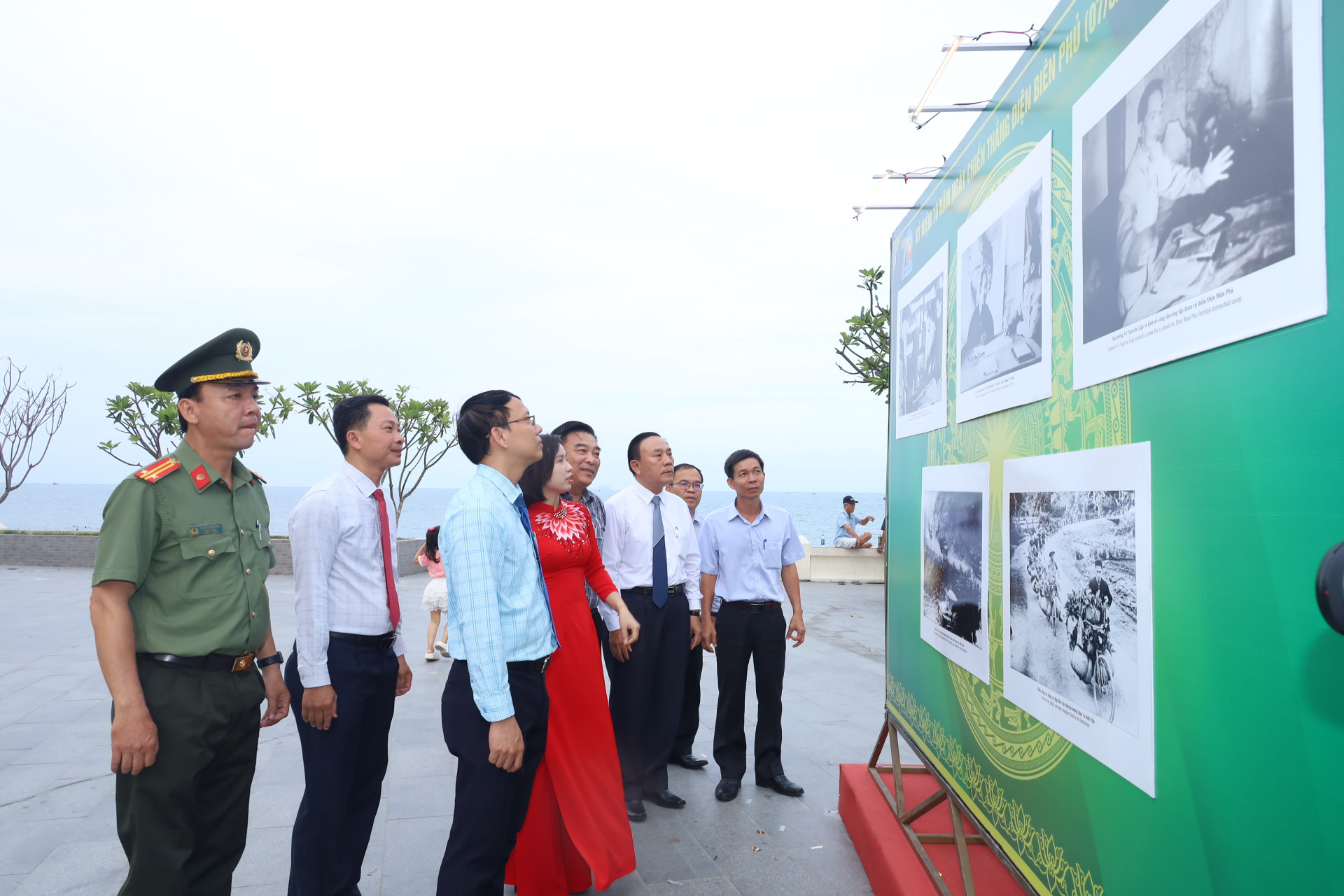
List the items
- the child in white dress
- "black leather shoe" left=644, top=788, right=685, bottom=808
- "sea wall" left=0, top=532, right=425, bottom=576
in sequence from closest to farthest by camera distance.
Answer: "black leather shoe" left=644, top=788, right=685, bottom=808, the child in white dress, "sea wall" left=0, top=532, right=425, bottom=576

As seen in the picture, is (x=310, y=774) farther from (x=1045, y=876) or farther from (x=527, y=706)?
(x=1045, y=876)

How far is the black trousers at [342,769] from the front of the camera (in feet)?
8.38

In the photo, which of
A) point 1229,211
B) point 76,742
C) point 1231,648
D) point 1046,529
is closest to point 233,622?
point 1046,529

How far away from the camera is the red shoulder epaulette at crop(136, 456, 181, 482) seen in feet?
6.86

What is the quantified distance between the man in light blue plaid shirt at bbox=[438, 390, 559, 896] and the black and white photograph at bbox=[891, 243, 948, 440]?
64.0 inches

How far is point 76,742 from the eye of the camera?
4.58m

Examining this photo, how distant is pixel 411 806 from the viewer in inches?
149

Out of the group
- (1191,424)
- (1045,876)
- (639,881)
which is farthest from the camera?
(639,881)

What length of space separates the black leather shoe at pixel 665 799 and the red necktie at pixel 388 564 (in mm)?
1741

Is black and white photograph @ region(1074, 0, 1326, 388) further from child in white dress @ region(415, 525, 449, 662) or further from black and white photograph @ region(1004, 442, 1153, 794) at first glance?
child in white dress @ region(415, 525, 449, 662)

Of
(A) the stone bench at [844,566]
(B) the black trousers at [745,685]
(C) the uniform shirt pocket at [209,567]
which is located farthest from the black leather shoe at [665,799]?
(A) the stone bench at [844,566]

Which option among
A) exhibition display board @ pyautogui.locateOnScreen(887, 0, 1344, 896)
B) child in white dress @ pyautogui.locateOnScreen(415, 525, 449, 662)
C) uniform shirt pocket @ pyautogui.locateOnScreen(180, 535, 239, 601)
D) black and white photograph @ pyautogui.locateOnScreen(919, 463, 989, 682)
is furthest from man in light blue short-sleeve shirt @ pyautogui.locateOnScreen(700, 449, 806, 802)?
child in white dress @ pyautogui.locateOnScreen(415, 525, 449, 662)

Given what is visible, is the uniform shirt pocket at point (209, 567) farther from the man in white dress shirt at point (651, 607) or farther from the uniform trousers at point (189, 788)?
the man in white dress shirt at point (651, 607)

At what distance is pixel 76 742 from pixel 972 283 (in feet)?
18.3
